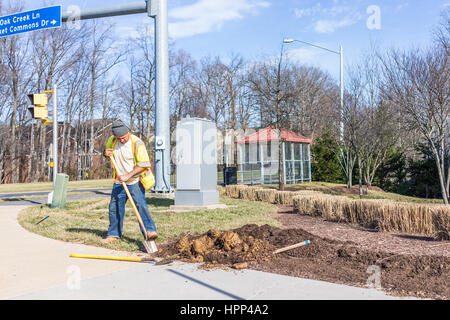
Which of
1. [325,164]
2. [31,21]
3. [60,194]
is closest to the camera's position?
[60,194]

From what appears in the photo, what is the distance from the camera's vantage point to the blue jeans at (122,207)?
6.44m

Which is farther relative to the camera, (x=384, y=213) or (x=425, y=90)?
(x=425, y=90)

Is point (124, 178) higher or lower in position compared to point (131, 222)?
higher

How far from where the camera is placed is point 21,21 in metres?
12.8

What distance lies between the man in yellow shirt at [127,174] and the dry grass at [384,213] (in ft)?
15.4

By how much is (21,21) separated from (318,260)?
39.0 feet

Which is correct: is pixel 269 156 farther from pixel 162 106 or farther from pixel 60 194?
pixel 60 194

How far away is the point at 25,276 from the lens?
5.00 meters

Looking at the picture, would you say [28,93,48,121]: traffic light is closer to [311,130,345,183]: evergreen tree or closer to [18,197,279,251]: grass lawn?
[18,197,279,251]: grass lawn

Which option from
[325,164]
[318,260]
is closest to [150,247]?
[318,260]

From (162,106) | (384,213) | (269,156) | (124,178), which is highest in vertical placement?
(162,106)

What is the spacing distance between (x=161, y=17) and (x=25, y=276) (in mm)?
12130
